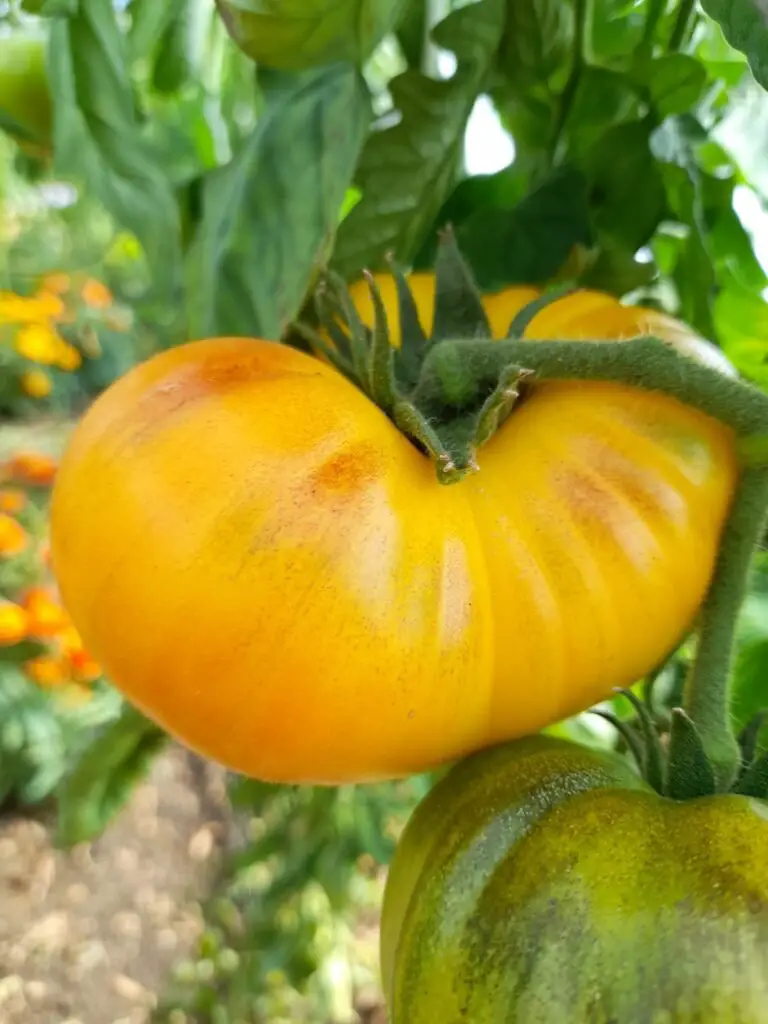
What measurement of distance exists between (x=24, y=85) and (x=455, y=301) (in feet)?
1.10

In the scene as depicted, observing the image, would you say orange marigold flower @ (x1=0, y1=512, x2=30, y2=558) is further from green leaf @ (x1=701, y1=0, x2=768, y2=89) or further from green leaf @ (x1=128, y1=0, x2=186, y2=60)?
green leaf @ (x1=701, y1=0, x2=768, y2=89)

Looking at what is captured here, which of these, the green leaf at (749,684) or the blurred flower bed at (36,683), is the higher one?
the green leaf at (749,684)

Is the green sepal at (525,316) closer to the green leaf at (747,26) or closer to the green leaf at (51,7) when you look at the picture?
the green leaf at (747,26)

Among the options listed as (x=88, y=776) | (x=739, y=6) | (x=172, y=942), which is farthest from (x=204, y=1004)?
(x=739, y=6)

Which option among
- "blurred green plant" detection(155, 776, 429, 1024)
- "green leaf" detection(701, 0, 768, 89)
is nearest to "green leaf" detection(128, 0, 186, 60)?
"green leaf" detection(701, 0, 768, 89)

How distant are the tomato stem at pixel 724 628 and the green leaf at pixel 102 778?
0.31 metres

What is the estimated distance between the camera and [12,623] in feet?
4.41

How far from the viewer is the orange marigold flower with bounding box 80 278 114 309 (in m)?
2.04

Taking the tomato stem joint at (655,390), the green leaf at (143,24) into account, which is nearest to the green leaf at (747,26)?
the tomato stem joint at (655,390)

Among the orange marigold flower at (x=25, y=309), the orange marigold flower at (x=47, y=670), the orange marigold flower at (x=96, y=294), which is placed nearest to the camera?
the orange marigold flower at (x=47, y=670)

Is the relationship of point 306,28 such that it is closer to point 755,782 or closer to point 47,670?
point 755,782

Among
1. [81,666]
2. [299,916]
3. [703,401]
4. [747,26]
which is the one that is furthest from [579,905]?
[81,666]

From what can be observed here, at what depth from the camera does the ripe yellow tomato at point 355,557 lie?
0.37m

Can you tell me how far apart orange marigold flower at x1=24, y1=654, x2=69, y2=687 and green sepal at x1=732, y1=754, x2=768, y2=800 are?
1204 mm
